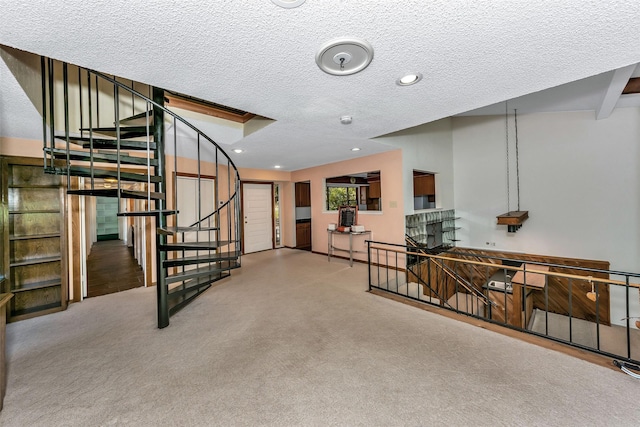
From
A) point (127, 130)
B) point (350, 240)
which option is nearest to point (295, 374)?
point (127, 130)

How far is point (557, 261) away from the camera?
507cm

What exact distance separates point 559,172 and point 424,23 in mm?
5723

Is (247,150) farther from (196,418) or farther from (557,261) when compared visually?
(557,261)

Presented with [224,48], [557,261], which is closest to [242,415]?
[224,48]

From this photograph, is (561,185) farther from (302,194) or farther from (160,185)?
(160,185)

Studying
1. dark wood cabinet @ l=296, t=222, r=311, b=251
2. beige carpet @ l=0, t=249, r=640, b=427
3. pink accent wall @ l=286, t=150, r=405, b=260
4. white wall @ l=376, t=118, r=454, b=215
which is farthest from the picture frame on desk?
beige carpet @ l=0, t=249, r=640, b=427

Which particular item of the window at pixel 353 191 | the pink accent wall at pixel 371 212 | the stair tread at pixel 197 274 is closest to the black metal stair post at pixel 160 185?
the stair tread at pixel 197 274

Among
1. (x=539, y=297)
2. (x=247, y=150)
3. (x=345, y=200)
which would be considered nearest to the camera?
(x=247, y=150)

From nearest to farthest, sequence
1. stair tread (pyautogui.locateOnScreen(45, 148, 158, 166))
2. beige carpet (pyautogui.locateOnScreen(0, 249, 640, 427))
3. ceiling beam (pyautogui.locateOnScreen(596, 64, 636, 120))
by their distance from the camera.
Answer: beige carpet (pyautogui.locateOnScreen(0, 249, 640, 427)) → stair tread (pyautogui.locateOnScreen(45, 148, 158, 166)) → ceiling beam (pyautogui.locateOnScreen(596, 64, 636, 120))

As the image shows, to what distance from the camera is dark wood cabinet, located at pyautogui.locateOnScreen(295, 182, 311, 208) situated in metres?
7.36

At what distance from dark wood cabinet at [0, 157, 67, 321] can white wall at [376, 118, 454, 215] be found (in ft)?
15.4

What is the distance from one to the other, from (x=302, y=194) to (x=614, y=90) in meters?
6.15

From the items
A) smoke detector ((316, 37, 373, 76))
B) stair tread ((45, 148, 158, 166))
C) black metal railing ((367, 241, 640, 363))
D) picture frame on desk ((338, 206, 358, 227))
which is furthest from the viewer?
picture frame on desk ((338, 206, 358, 227))

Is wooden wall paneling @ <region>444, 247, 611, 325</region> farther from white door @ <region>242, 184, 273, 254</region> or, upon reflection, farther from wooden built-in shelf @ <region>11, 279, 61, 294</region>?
wooden built-in shelf @ <region>11, 279, 61, 294</region>
